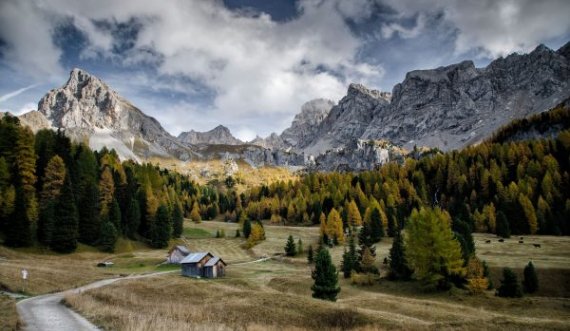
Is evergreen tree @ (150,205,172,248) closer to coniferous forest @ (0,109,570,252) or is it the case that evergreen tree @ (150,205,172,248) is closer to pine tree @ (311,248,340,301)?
coniferous forest @ (0,109,570,252)

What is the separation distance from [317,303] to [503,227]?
81.6 m

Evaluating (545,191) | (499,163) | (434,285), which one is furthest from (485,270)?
(499,163)

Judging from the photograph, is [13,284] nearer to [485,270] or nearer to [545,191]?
[485,270]

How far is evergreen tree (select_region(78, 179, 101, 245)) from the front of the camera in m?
76.3

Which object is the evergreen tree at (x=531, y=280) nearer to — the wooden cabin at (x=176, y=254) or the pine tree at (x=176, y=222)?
the wooden cabin at (x=176, y=254)

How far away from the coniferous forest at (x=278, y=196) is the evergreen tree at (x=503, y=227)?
0.83 feet

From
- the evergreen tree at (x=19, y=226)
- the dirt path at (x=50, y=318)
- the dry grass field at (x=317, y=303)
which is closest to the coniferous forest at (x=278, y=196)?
the evergreen tree at (x=19, y=226)

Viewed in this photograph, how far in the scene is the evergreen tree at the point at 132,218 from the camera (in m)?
88.6

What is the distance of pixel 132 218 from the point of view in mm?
88938

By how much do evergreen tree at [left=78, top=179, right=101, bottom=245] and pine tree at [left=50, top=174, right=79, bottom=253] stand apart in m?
5.53

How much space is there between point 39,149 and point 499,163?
508ft

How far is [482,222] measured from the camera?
108312mm

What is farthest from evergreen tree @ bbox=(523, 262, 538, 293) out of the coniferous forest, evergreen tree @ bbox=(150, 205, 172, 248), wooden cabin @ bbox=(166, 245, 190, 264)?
evergreen tree @ bbox=(150, 205, 172, 248)

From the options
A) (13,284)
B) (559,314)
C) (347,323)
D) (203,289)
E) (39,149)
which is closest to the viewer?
(347,323)
